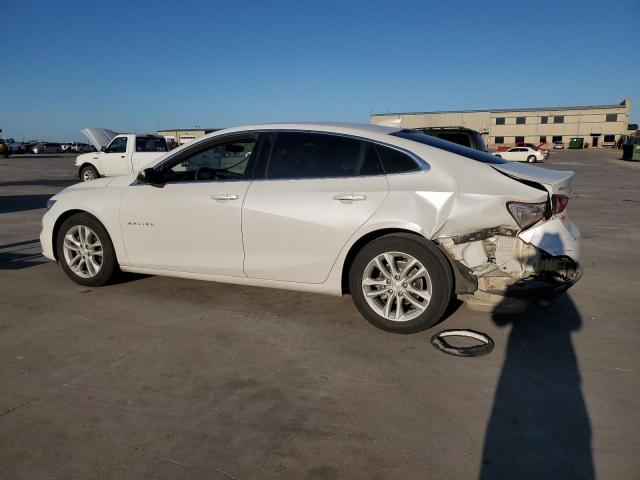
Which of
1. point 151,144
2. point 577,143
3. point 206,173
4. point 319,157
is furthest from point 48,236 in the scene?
point 577,143

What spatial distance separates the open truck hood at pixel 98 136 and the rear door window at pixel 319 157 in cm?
1577

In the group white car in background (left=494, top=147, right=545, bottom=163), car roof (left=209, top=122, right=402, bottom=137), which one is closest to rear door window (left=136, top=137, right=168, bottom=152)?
car roof (left=209, top=122, right=402, bottom=137)

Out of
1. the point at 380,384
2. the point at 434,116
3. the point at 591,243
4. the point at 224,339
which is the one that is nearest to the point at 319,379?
the point at 380,384

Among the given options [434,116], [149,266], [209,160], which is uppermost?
[434,116]

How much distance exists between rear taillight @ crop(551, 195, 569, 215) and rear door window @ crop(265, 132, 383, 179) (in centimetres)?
129

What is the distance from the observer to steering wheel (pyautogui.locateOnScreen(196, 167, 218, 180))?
14.7ft

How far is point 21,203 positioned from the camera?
39.9 feet

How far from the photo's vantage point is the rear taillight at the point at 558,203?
3592mm

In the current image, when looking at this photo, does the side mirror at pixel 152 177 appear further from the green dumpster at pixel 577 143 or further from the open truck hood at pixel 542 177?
the green dumpster at pixel 577 143

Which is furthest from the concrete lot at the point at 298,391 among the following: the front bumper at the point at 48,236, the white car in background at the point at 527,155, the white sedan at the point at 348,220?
the white car in background at the point at 527,155

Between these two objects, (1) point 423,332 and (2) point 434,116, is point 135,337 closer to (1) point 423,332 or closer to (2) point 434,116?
(1) point 423,332

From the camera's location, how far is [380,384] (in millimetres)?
3045

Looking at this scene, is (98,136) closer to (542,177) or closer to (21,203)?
(21,203)

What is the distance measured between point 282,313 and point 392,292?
3.48 feet
